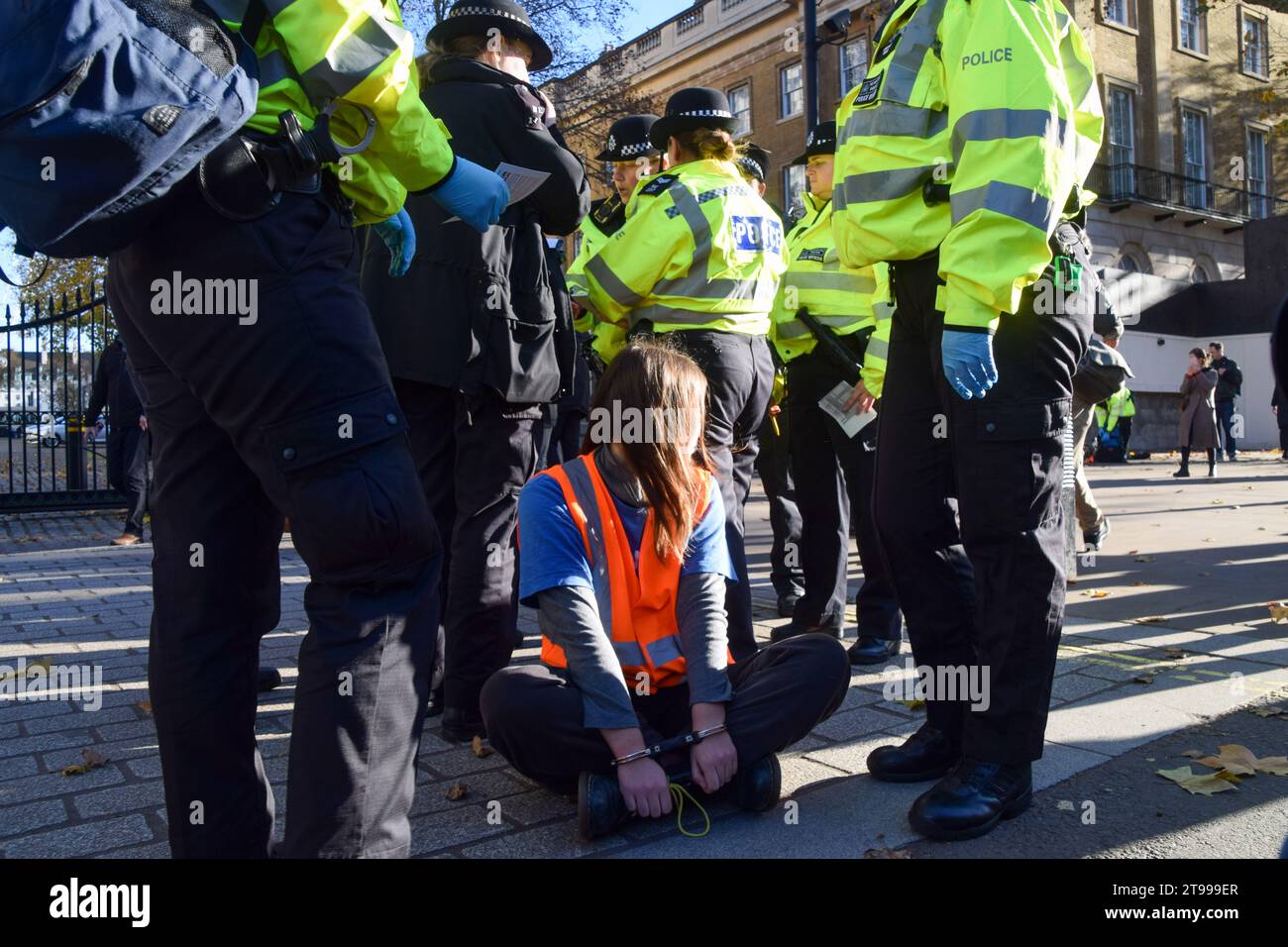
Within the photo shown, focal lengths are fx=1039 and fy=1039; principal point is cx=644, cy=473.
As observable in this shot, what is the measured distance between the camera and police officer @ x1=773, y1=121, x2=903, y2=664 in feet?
15.1

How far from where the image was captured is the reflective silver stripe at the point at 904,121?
105 inches

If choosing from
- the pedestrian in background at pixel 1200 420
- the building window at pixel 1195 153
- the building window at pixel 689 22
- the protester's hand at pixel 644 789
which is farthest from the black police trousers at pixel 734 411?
the building window at pixel 689 22

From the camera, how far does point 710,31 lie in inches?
1305

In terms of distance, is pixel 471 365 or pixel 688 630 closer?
pixel 688 630

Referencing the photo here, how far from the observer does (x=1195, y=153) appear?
31.8 metres

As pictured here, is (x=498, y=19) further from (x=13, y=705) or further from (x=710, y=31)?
(x=710, y=31)

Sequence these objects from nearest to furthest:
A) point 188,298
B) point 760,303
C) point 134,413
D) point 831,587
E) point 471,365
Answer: point 188,298 → point 471,365 → point 760,303 → point 831,587 → point 134,413

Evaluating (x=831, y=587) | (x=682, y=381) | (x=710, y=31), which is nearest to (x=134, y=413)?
(x=831, y=587)

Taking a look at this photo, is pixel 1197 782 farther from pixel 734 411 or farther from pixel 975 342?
pixel 734 411

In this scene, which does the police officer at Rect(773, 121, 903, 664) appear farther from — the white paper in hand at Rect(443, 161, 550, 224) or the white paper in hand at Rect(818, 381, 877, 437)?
the white paper in hand at Rect(443, 161, 550, 224)

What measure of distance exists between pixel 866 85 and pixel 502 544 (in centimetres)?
178

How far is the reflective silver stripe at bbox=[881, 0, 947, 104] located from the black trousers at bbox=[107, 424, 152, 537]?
8300 mm

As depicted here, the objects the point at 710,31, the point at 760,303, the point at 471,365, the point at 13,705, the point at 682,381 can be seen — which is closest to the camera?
the point at 682,381

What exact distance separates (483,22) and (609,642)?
2131 millimetres
